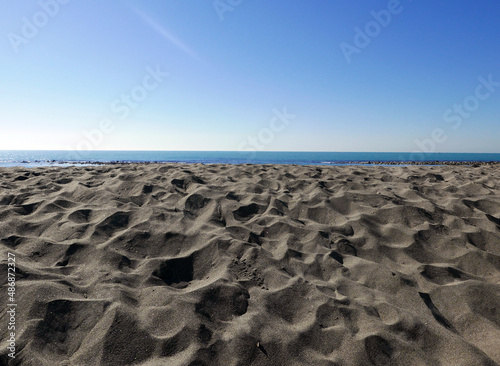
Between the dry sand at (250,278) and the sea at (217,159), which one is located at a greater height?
the dry sand at (250,278)

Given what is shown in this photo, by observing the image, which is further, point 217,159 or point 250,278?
point 217,159

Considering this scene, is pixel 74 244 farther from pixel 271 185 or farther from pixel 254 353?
pixel 271 185

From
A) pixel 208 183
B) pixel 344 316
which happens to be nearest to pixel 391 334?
pixel 344 316

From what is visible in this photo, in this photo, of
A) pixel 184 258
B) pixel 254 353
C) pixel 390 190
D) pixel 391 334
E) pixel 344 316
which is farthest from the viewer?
pixel 390 190

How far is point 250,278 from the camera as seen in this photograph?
248 centimetres

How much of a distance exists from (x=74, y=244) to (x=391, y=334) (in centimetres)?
300

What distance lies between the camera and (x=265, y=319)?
2.02m

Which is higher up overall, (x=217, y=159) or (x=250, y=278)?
(x=250, y=278)

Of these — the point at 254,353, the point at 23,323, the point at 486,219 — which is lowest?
the point at 254,353

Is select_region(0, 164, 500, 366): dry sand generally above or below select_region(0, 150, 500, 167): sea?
above

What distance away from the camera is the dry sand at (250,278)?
1.78m

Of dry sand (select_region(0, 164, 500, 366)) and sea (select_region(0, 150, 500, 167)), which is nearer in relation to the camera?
dry sand (select_region(0, 164, 500, 366))

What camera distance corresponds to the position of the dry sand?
1.78 m

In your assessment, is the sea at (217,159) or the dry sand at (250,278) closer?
the dry sand at (250,278)
